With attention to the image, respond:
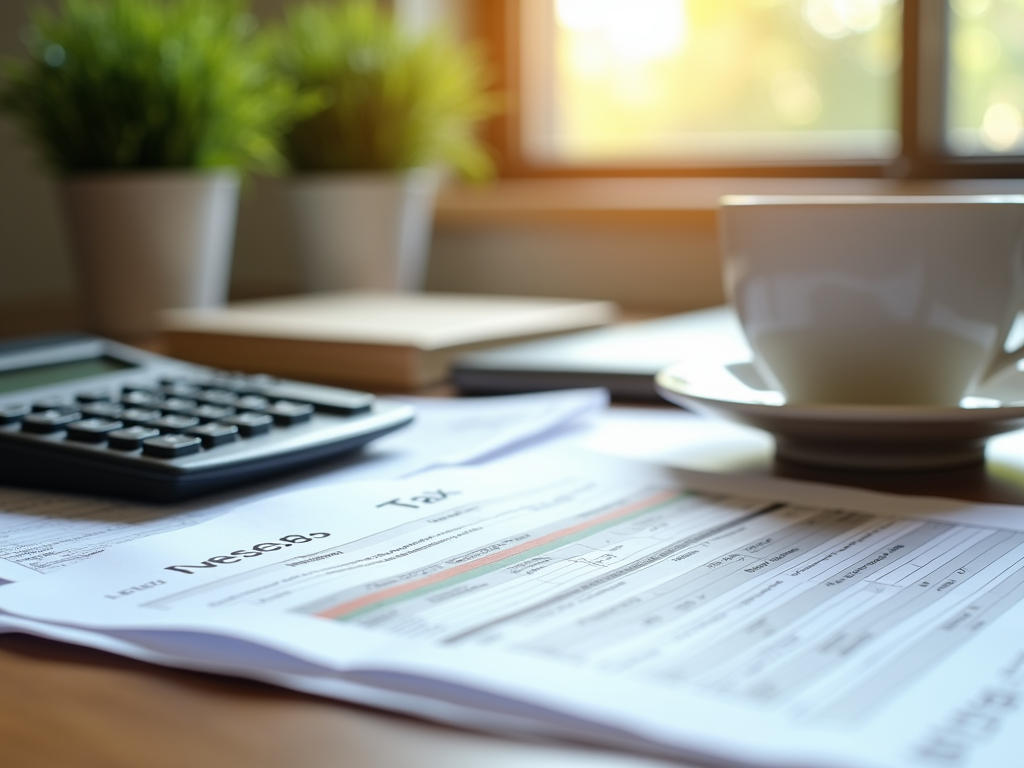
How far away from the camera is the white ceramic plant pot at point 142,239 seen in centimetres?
97

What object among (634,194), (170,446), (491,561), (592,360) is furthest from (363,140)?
(491,561)

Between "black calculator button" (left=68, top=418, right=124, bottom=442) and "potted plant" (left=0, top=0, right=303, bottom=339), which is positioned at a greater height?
"potted plant" (left=0, top=0, right=303, bottom=339)

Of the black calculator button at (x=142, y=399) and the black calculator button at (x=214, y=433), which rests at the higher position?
the black calculator button at (x=142, y=399)

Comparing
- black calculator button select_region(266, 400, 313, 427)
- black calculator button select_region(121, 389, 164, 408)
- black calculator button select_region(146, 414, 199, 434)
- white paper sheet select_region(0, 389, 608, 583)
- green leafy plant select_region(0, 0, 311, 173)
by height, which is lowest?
white paper sheet select_region(0, 389, 608, 583)

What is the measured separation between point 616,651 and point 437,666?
0.05 metres

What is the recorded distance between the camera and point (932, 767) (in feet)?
0.74

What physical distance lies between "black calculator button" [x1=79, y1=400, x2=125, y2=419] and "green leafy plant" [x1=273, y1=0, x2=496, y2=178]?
0.64 metres

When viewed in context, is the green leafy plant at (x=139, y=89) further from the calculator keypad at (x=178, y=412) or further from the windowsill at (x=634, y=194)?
the calculator keypad at (x=178, y=412)

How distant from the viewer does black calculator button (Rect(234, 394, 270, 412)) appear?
1.70ft

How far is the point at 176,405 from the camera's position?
52cm

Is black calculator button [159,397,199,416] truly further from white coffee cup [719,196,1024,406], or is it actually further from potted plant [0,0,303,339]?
potted plant [0,0,303,339]

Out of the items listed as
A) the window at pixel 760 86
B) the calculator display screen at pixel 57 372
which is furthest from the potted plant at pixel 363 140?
the calculator display screen at pixel 57 372

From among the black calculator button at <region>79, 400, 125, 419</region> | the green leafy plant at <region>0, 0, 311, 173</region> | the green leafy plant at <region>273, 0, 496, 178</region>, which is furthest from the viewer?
the green leafy plant at <region>273, 0, 496, 178</region>

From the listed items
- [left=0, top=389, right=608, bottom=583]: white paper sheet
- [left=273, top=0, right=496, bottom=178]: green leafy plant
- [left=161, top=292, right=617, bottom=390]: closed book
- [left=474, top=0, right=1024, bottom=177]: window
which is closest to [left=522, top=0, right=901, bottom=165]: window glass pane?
[left=474, top=0, right=1024, bottom=177]: window
